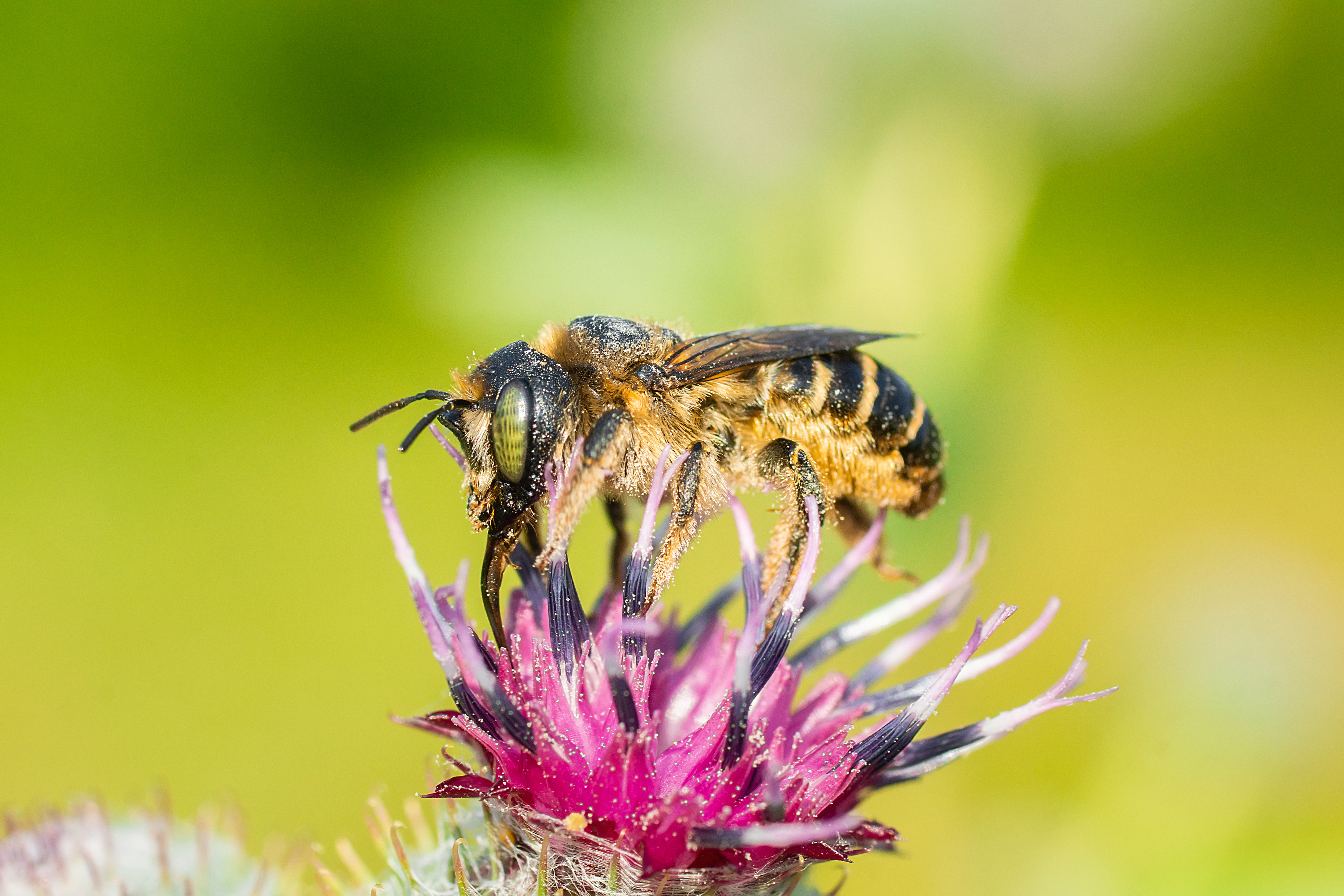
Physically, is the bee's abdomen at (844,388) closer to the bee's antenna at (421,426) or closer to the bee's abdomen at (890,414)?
the bee's abdomen at (890,414)

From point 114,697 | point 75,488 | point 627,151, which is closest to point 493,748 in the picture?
point 627,151

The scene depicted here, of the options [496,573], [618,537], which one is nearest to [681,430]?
[618,537]

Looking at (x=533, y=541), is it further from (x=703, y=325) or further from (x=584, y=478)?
(x=703, y=325)

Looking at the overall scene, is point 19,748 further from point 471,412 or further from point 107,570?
point 471,412

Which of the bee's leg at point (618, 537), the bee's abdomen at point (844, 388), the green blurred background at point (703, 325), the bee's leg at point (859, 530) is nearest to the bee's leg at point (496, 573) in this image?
the bee's leg at point (618, 537)

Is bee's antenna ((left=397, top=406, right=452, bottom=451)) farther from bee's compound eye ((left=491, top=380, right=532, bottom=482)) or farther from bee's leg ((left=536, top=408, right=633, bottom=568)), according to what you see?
bee's leg ((left=536, top=408, right=633, bottom=568))

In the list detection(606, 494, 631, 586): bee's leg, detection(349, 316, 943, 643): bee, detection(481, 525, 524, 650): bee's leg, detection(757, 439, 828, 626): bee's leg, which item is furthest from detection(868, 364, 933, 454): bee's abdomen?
detection(481, 525, 524, 650): bee's leg
